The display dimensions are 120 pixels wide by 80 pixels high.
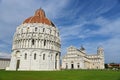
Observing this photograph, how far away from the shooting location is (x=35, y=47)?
60219 mm

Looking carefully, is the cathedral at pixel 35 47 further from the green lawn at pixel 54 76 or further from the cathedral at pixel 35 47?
the green lawn at pixel 54 76

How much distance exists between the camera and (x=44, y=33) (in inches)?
2495

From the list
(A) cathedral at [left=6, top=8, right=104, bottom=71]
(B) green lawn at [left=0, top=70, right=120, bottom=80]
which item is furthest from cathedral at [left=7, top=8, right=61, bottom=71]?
(B) green lawn at [left=0, top=70, right=120, bottom=80]

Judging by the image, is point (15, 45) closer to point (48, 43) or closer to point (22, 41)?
point (22, 41)

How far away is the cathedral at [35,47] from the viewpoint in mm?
59844

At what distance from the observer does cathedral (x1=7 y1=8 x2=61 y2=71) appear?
59.8m

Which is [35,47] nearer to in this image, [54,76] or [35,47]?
[35,47]

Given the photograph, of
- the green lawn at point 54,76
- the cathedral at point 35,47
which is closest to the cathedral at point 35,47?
the cathedral at point 35,47

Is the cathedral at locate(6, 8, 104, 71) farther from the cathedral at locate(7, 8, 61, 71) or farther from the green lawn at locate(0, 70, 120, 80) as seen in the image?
the green lawn at locate(0, 70, 120, 80)

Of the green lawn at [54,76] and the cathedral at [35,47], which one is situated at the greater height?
the cathedral at [35,47]

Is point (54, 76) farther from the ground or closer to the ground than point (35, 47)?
closer to the ground

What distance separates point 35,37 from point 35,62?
33.3 ft

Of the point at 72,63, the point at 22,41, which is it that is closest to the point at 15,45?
the point at 22,41

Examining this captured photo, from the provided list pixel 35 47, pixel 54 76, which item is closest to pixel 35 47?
pixel 35 47
